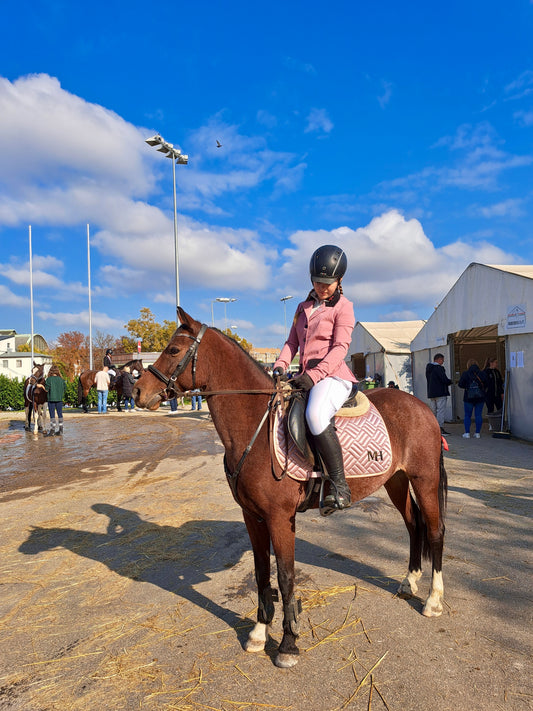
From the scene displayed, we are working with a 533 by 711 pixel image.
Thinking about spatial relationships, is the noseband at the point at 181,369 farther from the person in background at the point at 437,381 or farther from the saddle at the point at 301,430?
the person in background at the point at 437,381

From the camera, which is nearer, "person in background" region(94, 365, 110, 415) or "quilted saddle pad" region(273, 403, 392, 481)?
"quilted saddle pad" region(273, 403, 392, 481)

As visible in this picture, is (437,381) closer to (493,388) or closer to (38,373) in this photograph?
(493,388)

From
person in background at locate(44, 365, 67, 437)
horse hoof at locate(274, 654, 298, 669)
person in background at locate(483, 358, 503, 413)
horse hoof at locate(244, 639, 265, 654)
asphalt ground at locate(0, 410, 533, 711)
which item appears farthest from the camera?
person in background at locate(44, 365, 67, 437)

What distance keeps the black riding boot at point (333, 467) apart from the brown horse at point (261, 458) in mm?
222

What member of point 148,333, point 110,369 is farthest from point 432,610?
point 148,333

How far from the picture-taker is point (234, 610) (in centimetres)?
349

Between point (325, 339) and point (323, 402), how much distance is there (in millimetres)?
570

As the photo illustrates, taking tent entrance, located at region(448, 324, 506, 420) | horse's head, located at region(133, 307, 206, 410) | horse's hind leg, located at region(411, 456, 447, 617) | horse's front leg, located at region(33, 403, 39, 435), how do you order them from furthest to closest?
horse's front leg, located at region(33, 403, 39, 435) → tent entrance, located at region(448, 324, 506, 420) → horse's hind leg, located at region(411, 456, 447, 617) → horse's head, located at region(133, 307, 206, 410)

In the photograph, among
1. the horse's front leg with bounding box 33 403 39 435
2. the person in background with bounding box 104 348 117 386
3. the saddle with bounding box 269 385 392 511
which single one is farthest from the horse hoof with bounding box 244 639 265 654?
the person in background with bounding box 104 348 117 386

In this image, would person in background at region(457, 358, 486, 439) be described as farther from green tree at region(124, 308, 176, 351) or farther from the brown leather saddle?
green tree at region(124, 308, 176, 351)

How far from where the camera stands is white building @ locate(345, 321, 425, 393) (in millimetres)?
22062

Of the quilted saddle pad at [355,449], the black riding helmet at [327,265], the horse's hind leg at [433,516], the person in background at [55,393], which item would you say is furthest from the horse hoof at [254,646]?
the person in background at [55,393]

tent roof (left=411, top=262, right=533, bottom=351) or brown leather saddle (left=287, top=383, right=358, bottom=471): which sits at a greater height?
tent roof (left=411, top=262, right=533, bottom=351)

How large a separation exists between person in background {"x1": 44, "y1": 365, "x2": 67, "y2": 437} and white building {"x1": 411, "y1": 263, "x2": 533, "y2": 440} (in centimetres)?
1303
